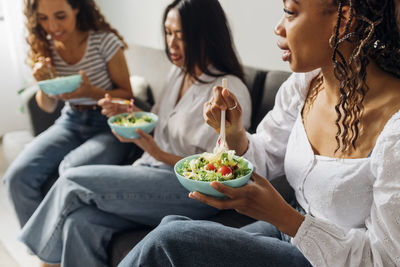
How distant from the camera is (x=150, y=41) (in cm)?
286

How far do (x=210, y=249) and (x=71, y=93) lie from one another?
1.17 metres

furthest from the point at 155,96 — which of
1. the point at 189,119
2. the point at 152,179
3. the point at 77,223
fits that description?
the point at 77,223

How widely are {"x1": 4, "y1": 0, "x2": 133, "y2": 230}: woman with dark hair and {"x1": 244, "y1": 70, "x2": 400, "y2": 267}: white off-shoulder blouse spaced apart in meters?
1.04

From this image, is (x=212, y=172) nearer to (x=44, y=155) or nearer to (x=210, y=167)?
(x=210, y=167)

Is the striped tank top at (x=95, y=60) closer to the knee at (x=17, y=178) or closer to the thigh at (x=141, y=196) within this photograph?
the knee at (x=17, y=178)

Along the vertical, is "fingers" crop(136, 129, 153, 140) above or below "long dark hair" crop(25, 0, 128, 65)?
below

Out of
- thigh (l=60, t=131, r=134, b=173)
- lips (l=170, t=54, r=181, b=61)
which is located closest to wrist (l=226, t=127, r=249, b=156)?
lips (l=170, t=54, r=181, b=61)

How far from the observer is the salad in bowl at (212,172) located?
99cm

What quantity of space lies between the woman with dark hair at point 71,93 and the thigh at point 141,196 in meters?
0.40

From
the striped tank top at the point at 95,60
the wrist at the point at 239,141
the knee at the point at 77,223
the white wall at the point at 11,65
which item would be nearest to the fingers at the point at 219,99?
the wrist at the point at 239,141

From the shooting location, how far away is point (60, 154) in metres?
1.99

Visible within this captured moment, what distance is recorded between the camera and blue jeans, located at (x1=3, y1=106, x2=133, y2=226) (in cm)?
187

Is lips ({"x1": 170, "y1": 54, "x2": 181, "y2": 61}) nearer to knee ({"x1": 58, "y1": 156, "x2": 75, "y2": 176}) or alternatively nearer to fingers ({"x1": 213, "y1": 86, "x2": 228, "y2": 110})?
fingers ({"x1": 213, "y1": 86, "x2": 228, "y2": 110})

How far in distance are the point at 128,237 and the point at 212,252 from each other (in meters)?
0.52
